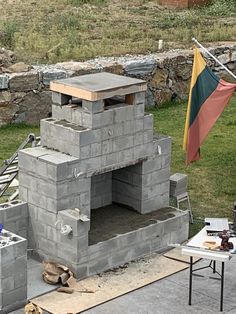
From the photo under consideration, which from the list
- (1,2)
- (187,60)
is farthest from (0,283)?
(1,2)

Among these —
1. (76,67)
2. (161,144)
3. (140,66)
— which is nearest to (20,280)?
(161,144)

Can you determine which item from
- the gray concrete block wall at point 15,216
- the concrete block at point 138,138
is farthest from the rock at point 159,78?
the gray concrete block wall at point 15,216

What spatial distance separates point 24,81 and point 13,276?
1003 centimetres

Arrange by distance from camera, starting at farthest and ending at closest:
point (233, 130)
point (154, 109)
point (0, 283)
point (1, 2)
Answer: point (1, 2), point (154, 109), point (233, 130), point (0, 283)

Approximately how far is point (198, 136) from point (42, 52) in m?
11.6

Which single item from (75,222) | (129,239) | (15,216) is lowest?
(129,239)

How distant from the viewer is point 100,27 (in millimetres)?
28641

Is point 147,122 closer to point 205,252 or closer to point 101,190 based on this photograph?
point 101,190

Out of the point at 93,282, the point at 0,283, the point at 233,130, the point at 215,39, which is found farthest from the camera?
the point at 215,39

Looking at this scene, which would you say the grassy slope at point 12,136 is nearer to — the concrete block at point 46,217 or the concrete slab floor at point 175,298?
the concrete block at point 46,217

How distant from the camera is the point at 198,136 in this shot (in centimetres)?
1391

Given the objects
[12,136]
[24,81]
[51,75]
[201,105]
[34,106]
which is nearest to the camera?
[201,105]

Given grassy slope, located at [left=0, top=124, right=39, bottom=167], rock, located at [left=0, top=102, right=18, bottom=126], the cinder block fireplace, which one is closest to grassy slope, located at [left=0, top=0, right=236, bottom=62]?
rock, located at [left=0, top=102, right=18, bottom=126]

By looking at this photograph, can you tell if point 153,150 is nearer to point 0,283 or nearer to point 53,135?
point 53,135
